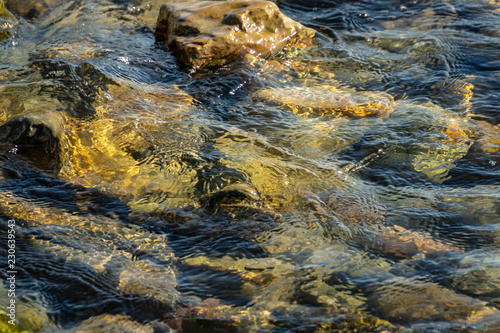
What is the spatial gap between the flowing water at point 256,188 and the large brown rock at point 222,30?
0.26 m

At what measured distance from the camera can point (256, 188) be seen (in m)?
3.85

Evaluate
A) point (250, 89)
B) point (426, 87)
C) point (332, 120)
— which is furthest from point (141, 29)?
point (426, 87)

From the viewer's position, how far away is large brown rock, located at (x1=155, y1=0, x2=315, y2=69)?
5.91 m

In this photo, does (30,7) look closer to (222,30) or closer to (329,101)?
(222,30)

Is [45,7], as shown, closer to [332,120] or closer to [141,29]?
[141,29]

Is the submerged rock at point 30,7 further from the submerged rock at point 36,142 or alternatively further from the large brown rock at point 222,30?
the submerged rock at point 36,142

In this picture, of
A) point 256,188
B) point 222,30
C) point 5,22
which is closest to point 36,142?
point 256,188

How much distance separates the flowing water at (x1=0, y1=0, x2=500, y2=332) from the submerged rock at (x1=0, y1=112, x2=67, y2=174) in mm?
46

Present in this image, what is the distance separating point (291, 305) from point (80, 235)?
1.67m

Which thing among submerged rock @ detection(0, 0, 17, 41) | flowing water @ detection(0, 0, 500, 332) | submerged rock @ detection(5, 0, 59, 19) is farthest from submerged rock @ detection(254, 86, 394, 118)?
submerged rock @ detection(5, 0, 59, 19)

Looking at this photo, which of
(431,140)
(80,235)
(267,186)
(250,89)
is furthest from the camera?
(250,89)

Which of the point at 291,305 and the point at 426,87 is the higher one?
the point at 426,87

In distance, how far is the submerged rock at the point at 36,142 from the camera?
Result: 4.06m

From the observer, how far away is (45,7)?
788cm
